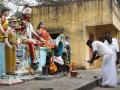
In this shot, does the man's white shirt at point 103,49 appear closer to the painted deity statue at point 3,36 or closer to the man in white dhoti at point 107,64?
the man in white dhoti at point 107,64

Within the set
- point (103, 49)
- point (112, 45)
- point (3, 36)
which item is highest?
point (3, 36)

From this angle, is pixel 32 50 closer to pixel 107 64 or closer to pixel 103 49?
pixel 103 49

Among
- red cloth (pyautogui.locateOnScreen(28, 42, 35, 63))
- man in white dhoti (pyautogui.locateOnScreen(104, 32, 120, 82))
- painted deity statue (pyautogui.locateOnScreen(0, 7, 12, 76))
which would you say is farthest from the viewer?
man in white dhoti (pyautogui.locateOnScreen(104, 32, 120, 82))

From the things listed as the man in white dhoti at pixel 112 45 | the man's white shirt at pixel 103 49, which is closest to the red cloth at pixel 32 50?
the man's white shirt at pixel 103 49

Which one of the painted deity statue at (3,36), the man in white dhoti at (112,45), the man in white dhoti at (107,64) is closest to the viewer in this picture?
the painted deity statue at (3,36)

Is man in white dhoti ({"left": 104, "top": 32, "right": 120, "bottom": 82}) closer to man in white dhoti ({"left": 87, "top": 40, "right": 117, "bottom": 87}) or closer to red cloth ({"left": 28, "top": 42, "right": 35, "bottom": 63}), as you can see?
man in white dhoti ({"left": 87, "top": 40, "right": 117, "bottom": 87})

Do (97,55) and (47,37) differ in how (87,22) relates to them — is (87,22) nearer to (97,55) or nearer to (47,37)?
(47,37)

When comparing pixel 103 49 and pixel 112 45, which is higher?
pixel 112 45

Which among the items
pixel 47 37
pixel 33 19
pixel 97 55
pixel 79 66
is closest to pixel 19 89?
pixel 97 55

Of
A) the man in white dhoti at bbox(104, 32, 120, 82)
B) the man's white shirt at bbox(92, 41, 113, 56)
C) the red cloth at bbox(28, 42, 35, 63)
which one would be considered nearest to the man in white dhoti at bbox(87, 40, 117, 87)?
the man's white shirt at bbox(92, 41, 113, 56)

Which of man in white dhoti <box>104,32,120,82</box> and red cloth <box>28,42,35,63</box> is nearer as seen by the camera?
red cloth <box>28,42,35,63</box>

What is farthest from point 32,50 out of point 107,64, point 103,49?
point 107,64

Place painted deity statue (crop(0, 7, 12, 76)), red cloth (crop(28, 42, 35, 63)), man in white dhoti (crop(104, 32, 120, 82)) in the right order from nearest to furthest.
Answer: painted deity statue (crop(0, 7, 12, 76))
red cloth (crop(28, 42, 35, 63))
man in white dhoti (crop(104, 32, 120, 82))

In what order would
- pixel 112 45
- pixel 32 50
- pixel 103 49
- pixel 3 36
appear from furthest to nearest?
pixel 112 45 → pixel 103 49 → pixel 32 50 → pixel 3 36
